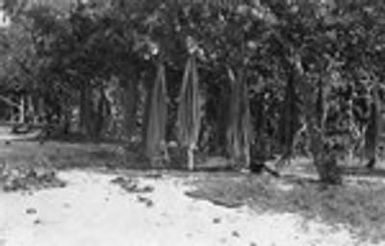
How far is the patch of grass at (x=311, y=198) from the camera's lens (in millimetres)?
7289

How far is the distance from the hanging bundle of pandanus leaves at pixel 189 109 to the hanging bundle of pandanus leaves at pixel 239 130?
68 cm

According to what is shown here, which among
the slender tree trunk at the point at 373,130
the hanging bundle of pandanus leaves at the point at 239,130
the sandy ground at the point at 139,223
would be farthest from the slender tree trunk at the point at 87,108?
the sandy ground at the point at 139,223

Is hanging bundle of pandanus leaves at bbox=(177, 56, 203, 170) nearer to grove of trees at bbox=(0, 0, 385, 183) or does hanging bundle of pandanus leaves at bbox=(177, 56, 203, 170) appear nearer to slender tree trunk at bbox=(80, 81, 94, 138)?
grove of trees at bbox=(0, 0, 385, 183)

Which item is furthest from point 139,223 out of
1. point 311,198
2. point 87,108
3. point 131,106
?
point 87,108

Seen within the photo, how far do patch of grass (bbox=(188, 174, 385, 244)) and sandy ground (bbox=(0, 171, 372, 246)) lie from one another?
9.6 inches

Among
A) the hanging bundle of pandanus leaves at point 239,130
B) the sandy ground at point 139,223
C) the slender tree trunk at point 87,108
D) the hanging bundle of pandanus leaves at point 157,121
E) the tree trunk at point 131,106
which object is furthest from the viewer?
the slender tree trunk at point 87,108

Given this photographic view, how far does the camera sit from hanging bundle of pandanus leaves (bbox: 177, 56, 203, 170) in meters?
11.3

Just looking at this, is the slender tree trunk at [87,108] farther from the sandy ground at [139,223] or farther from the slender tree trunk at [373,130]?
the sandy ground at [139,223]

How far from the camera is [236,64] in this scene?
464 inches

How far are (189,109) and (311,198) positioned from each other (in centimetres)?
380

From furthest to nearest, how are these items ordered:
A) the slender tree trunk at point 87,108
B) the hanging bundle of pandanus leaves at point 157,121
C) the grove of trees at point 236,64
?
the slender tree trunk at point 87,108, the hanging bundle of pandanus leaves at point 157,121, the grove of trees at point 236,64

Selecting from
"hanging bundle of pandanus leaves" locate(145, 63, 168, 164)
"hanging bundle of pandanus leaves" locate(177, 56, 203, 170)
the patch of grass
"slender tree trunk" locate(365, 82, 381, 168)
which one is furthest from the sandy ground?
"slender tree trunk" locate(365, 82, 381, 168)

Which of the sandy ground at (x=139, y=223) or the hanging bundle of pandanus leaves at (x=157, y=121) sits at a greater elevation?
the hanging bundle of pandanus leaves at (x=157, y=121)

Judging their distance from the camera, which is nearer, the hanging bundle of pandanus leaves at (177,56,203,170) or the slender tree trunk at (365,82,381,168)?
the hanging bundle of pandanus leaves at (177,56,203,170)
